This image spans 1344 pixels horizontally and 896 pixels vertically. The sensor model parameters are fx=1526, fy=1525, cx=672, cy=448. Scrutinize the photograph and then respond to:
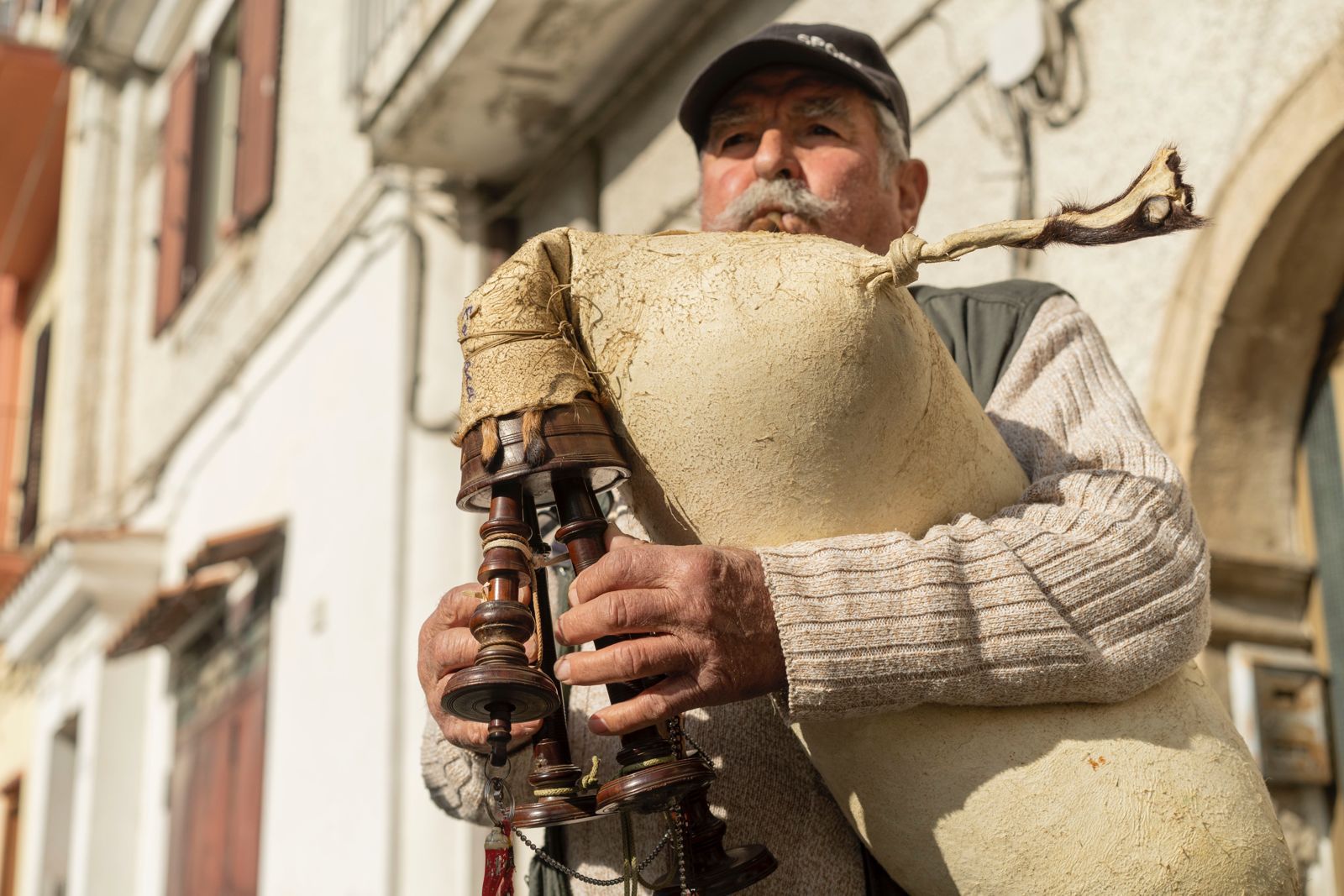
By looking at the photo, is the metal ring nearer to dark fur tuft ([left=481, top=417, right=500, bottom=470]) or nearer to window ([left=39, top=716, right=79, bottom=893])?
dark fur tuft ([left=481, top=417, right=500, bottom=470])

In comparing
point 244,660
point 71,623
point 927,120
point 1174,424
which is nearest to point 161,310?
point 71,623

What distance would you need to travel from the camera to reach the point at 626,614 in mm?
1310

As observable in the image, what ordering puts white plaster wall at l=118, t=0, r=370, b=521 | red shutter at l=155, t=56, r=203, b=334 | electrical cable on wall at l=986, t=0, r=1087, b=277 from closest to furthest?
electrical cable on wall at l=986, t=0, r=1087, b=277 < white plaster wall at l=118, t=0, r=370, b=521 < red shutter at l=155, t=56, r=203, b=334

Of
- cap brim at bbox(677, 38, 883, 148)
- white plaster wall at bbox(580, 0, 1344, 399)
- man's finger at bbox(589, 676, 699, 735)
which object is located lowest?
man's finger at bbox(589, 676, 699, 735)

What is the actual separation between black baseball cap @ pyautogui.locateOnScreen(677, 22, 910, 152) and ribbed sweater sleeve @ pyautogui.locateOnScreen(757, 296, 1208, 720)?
0.78 meters

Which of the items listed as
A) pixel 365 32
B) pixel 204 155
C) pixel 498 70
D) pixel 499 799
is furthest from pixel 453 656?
pixel 204 155

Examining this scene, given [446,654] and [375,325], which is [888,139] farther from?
[375,325]

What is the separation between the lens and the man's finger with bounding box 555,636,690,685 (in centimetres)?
131

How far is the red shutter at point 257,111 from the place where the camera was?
7.89m

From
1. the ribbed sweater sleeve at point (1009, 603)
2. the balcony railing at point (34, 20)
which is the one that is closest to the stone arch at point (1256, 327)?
the ribbed sweater sleeve at point (1009, 603)

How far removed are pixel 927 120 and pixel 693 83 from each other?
75.4 inches

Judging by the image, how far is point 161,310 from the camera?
9211mm

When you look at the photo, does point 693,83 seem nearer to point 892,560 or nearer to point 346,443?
point 892,560

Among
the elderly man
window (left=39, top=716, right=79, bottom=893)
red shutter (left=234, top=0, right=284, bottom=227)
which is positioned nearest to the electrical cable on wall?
the elderly man
